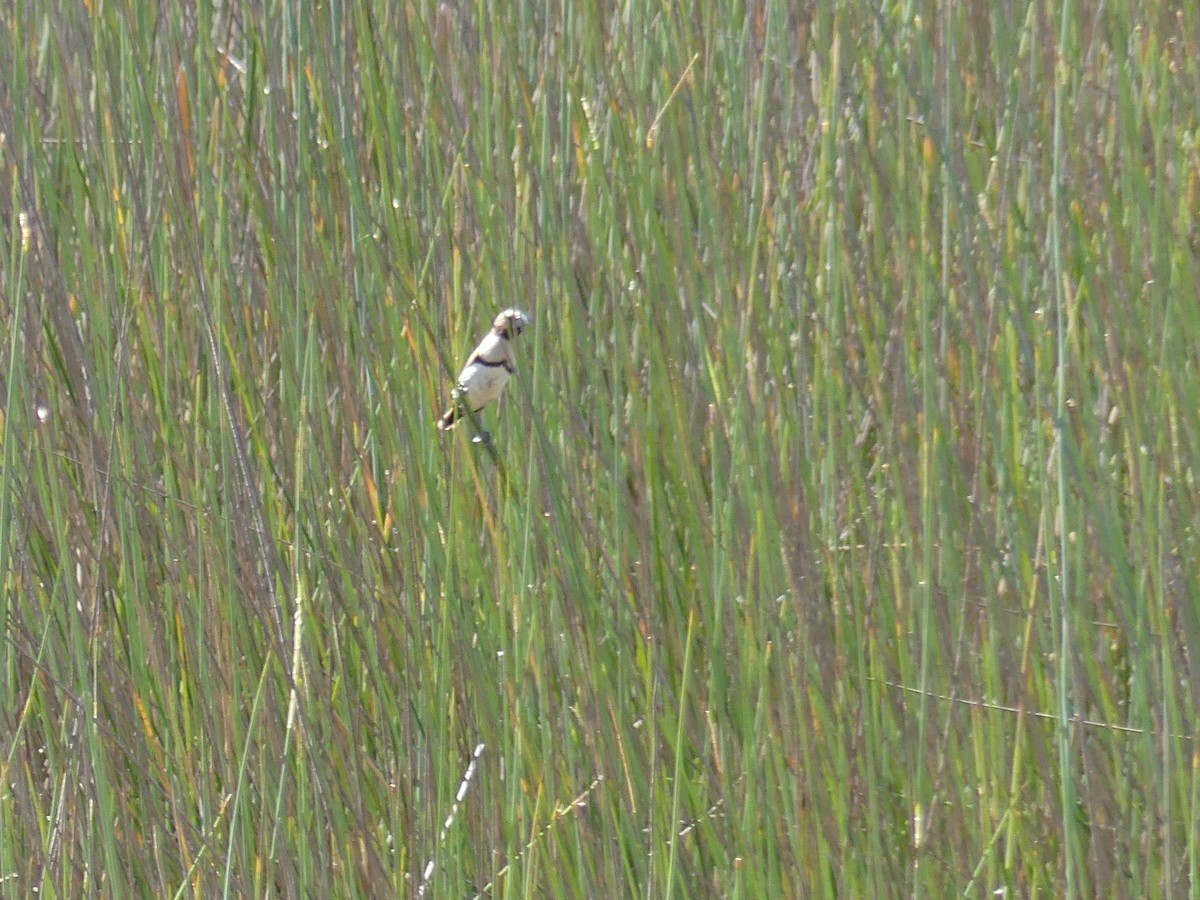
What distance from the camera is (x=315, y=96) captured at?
49.9 inches

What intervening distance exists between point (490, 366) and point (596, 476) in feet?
0.40

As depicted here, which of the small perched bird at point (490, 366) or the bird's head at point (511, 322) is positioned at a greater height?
the bird's head at point (511, 322)

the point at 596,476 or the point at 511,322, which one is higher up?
the point at 511,322

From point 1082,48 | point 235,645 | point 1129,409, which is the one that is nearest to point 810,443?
point 1129,409

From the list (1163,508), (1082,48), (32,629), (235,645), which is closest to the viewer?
(1163,508)

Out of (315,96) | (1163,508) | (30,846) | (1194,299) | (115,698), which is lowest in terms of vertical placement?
(30,846)

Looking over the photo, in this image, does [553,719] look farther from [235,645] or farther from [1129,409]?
[1129,409]

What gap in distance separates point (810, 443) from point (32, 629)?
0.66 meters

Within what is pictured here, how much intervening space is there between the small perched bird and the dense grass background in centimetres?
2

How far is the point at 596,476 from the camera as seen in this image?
3.80 feet

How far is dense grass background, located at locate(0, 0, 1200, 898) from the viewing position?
1040 mm

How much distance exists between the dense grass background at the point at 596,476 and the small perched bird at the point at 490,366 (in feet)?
0.08

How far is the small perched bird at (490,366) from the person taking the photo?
1101mm

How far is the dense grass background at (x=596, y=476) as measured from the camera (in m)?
1.04
